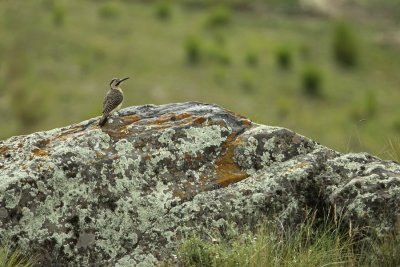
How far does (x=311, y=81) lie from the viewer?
23.0 m

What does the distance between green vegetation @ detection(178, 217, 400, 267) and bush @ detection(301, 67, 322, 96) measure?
1640 cm

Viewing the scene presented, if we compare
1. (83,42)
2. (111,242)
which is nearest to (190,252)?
(111,242)

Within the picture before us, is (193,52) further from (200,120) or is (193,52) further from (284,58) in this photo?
(200,120)

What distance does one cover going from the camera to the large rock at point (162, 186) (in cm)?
689

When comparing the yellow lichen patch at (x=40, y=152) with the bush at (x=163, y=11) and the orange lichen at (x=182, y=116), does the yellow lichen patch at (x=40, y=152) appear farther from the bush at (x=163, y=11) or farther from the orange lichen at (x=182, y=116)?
the bush at (x=163, y=11)

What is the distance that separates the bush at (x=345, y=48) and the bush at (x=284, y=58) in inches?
89.6

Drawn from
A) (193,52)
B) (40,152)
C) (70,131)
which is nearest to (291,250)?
(40,152)

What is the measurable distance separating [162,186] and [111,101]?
1344mm

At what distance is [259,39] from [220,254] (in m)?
20.6

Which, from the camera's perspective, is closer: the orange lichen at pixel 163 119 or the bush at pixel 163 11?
the orange lichen at pixel 163 119

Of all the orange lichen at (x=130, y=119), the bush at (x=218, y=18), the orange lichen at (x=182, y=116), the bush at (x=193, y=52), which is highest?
the orange lichen at (x=130, y=119)

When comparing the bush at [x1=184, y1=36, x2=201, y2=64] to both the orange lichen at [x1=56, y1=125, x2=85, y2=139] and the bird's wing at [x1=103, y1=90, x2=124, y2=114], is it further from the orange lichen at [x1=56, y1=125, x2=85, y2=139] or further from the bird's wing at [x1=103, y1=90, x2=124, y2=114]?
the orange lichen at [x1=56, y1=125, x2=85, y2=139]

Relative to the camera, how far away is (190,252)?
655 cm

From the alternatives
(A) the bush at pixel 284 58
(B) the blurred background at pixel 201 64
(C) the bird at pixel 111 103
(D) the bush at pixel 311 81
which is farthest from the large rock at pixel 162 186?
(A) the bush at pixel 284 58
